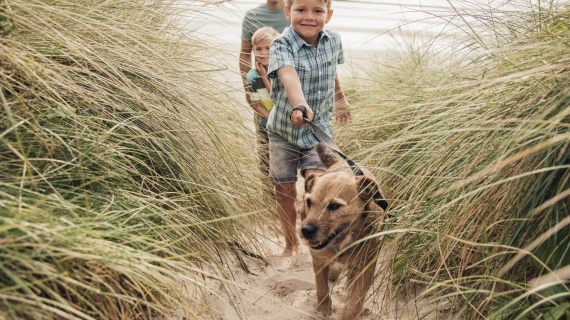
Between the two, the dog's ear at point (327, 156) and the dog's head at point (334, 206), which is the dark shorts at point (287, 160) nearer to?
the dog's ear at point (327, 156)

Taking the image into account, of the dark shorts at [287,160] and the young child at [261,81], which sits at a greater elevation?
the young child at [261,81]

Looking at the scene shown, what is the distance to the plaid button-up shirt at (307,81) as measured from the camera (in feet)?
16.5

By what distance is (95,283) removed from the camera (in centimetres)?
250

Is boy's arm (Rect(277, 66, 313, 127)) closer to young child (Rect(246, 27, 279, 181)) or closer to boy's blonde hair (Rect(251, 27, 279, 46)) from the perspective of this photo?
young child (Rect(246, 27, 279, 181))

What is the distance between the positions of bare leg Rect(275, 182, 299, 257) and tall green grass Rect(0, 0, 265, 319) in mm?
451

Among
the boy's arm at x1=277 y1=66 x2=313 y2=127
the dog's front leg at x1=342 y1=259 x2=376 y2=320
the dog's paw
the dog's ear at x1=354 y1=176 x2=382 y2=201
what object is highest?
the boy's arm at x1=277 y1=66 x2=313 y2=127

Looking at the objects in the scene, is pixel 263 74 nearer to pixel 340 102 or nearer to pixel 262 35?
pixel 262 35

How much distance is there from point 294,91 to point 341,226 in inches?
44.5

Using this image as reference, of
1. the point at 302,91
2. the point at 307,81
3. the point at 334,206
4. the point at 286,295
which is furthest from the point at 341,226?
the point at 307,81

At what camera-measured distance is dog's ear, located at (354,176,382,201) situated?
394 centimetres

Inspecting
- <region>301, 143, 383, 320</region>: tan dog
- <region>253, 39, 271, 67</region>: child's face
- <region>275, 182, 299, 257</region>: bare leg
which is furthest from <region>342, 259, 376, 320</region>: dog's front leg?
<region>253, 39, 271, 67</region>: child's face

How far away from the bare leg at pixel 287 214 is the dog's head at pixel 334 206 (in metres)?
0.62

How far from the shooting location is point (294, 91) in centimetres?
466

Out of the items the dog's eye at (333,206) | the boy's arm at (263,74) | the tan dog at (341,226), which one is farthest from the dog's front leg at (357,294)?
the boy's arm at (263,74)
